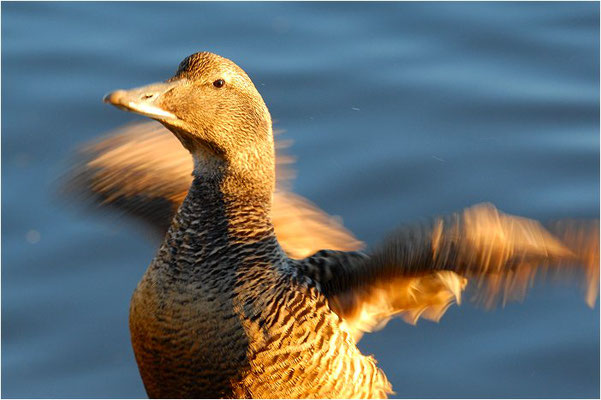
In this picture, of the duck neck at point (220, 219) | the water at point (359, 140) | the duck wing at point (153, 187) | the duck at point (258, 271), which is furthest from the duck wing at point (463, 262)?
the water at point (359, 140)

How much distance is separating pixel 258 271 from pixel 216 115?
0.64 m

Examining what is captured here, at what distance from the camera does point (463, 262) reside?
4.69m

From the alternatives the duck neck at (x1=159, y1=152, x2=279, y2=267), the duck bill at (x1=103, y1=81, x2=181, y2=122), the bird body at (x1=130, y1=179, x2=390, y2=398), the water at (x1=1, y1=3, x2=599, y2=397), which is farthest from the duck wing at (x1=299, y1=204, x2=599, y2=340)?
the water at (x1=1, y1=3, x2=599, y2=397)

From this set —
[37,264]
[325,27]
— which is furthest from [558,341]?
[325,27]

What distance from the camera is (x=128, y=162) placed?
5.96 meters

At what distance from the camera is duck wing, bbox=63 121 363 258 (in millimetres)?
5820

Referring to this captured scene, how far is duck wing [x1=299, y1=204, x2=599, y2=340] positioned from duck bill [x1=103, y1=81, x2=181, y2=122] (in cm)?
89

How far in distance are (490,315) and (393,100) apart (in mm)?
2231

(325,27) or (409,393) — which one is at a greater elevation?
(325,27)

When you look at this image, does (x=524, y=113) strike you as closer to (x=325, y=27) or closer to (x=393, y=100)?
(x=393, y=100)

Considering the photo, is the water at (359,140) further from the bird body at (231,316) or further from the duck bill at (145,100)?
the duck bill at (145,100)

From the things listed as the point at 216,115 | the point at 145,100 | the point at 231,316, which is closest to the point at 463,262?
the point at 231,316

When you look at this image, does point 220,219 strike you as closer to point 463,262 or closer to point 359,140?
point 463,262

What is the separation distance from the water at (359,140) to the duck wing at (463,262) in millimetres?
1306
